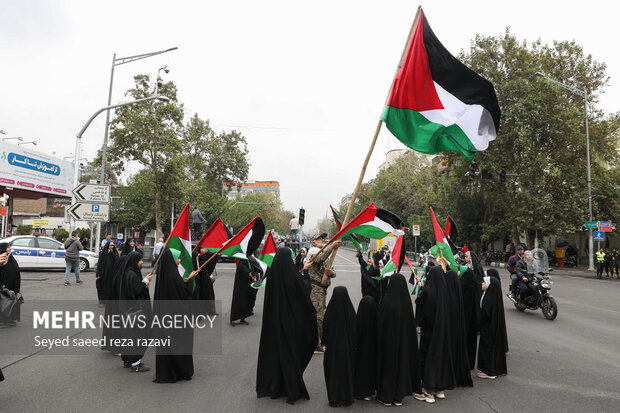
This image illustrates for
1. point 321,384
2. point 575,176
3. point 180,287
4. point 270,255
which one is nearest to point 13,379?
point 180,287

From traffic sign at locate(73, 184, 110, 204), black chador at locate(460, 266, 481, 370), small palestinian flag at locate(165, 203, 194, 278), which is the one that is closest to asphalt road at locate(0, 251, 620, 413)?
black chador at locate(460, 266, 481, 370)

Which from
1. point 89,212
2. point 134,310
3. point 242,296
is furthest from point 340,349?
point 89,212

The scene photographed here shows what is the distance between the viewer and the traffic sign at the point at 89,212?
13914 mm

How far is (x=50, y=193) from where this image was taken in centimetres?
2755

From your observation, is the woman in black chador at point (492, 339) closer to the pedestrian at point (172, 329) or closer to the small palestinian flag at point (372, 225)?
the small palestinian flag at point (372, 225)

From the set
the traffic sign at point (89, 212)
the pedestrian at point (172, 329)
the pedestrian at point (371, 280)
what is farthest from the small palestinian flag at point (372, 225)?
the traffic sign at point (89, 212)

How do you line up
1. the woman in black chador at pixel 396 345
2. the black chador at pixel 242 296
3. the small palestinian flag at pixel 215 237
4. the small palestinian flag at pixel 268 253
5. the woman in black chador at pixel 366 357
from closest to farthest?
the woman in black chador at pixel 396 345 → the woman in black chador at pixel 366 357 → the small palestinian flag at pixel 215 237 → the small palestinian flag at pixel 268 253 → the black chador at pixel 242 296

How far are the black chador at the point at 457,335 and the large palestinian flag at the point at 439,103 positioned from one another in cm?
194

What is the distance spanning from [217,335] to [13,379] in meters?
3.38

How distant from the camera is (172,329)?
17.9 feet

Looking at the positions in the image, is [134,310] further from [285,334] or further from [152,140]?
[152,140]

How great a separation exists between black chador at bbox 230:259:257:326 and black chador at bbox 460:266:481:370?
4562 millimetres

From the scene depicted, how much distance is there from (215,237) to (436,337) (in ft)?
14.4

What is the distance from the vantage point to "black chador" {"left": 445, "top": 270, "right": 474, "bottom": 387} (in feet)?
16.8
